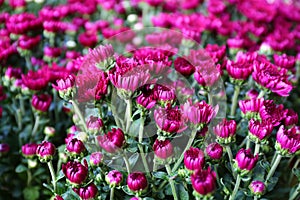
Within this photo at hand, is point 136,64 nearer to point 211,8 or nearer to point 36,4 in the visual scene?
point 211,8

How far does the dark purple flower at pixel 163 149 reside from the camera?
3.12 ft

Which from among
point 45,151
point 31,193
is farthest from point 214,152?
point 31,193

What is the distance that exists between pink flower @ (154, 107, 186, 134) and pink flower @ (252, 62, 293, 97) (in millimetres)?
301

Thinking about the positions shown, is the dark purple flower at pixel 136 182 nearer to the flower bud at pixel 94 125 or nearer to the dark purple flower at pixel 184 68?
the flower bud at pixel 94 125

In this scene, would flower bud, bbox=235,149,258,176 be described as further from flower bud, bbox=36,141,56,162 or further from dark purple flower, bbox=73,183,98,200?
flower bud, bbox=36,141,56,162

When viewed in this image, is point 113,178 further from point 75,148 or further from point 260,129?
point 260,129

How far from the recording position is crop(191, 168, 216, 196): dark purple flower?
804 millimetres

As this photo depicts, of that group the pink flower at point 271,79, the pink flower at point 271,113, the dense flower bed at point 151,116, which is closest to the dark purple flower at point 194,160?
the dense flower bed at point 151,116

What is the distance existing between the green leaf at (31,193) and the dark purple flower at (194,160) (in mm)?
671

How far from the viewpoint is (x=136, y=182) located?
0.93 meters

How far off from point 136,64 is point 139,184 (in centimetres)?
27

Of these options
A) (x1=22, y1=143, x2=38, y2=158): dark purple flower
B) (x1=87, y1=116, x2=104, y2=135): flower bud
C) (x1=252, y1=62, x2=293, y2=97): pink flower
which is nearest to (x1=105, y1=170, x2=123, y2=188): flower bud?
(x1=87, y1=116, x2=104, y2=135): flower bud

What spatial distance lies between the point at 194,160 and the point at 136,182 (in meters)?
0.14

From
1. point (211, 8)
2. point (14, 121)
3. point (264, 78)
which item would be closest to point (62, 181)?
point (14, 121)
